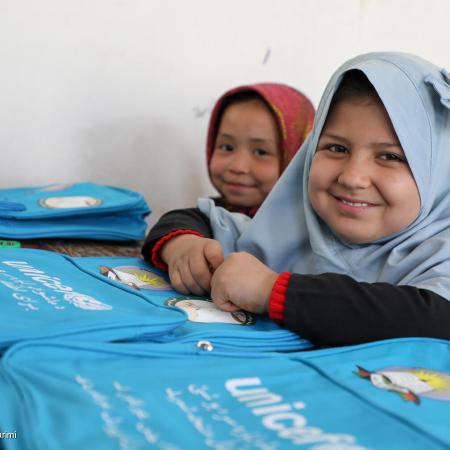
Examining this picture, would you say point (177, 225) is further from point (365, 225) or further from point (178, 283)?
point (365, 225)

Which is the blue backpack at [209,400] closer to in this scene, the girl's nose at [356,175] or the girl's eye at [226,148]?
the girl's nose at [356,175]

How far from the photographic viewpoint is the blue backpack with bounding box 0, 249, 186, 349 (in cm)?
65

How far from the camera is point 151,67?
1.71 m

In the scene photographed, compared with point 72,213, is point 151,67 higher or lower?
higher

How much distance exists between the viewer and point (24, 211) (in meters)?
1.29

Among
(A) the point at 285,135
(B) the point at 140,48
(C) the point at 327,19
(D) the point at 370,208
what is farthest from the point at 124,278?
(C) the point at 327,19

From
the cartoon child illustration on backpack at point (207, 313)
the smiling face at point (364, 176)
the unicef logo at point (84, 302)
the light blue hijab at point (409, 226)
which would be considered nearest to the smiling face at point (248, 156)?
the light blue hijab at point (409, 226)

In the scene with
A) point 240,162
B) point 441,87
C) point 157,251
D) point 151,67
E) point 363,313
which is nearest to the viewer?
point 363,313

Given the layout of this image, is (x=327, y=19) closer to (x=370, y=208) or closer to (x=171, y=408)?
(x=370, y=208)

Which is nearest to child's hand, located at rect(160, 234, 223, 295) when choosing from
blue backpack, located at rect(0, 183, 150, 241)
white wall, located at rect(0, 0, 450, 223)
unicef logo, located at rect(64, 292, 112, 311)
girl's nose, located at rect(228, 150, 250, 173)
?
unicef logo, located at rect(64, 292, 112, 311)

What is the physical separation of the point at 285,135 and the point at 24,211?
0.59 meters

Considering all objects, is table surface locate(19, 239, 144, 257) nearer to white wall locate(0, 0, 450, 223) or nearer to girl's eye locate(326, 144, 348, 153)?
white wall locate(0, 0, 450, 223)

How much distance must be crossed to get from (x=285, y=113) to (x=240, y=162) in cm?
15

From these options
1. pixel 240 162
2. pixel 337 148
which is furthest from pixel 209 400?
pixel 240 162
